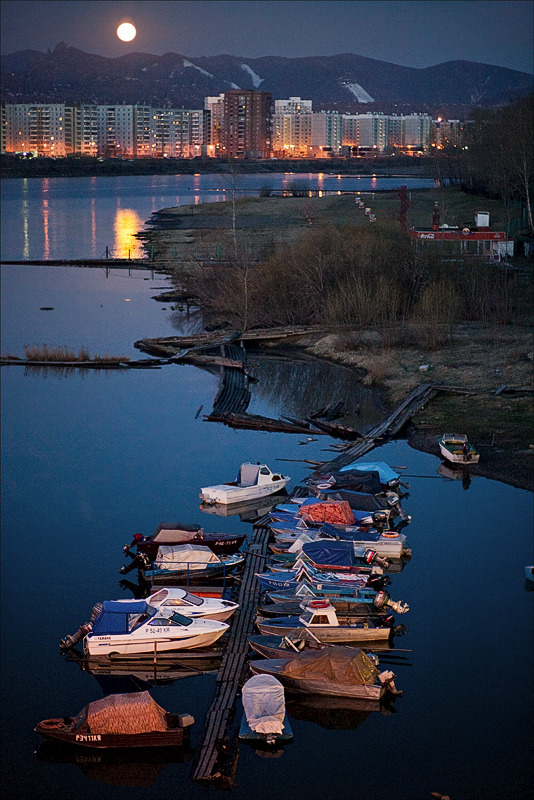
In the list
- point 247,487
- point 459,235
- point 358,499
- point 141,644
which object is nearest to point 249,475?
point 247,487

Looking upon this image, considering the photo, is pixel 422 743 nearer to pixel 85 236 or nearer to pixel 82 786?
pixel 82 786

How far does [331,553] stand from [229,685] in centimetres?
455

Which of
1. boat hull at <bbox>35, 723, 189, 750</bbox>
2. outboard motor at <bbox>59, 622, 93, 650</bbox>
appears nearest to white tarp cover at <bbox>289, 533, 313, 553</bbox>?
outboard motor at <bbox>59, 622, 93, 650</bbox>

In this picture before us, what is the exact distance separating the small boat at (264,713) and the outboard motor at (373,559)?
17.7ft

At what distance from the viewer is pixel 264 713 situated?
1514 centimetres

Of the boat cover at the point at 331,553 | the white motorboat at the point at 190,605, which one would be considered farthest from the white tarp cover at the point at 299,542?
the white motorboat at the point at 190,605

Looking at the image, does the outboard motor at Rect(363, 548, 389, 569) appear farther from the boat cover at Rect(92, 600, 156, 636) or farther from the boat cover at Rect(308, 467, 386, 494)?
the boat cover at Rect(92, 600, 156, 636)

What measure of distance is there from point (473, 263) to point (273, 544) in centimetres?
3028

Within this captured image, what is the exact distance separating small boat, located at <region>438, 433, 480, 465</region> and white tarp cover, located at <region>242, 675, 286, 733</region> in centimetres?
1275

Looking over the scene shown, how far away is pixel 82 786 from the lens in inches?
572

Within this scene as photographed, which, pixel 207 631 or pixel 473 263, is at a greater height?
pixel 473 263

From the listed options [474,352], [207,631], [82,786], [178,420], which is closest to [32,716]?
[82,786]

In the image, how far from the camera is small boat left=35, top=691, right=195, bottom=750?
1489 cm

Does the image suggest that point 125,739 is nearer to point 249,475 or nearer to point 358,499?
point 358,499
